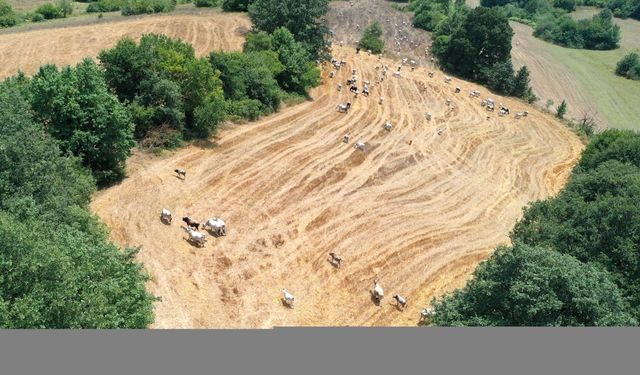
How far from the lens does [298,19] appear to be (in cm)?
6938

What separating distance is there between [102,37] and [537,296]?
6719 cm

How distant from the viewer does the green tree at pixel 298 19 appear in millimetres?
68812

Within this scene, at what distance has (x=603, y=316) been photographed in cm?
2175

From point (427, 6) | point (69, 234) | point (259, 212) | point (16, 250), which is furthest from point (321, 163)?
point (427, 6)

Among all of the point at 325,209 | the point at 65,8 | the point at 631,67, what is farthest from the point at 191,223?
the point at 631,67

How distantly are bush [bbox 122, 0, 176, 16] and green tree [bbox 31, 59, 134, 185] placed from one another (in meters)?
55.1

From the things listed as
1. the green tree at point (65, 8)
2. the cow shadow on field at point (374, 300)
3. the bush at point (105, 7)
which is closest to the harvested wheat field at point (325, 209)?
the cow shadow on field at point (374, 300)

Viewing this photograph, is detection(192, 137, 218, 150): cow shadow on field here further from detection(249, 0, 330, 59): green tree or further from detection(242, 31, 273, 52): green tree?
detection(249, 0, 330, 59): green tree

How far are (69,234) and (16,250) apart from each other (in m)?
4.01

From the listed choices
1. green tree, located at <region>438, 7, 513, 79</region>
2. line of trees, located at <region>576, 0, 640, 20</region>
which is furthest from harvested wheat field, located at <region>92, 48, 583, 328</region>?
line of trees, located at <region>576, 0, 640, 20</region>

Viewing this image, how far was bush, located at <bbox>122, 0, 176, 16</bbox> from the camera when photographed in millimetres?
85825

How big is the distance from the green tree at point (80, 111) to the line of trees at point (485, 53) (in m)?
64.4

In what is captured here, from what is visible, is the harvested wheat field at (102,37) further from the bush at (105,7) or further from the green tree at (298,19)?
the bush at (105,7)

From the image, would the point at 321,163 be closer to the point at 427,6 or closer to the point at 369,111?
the point at 369,111
